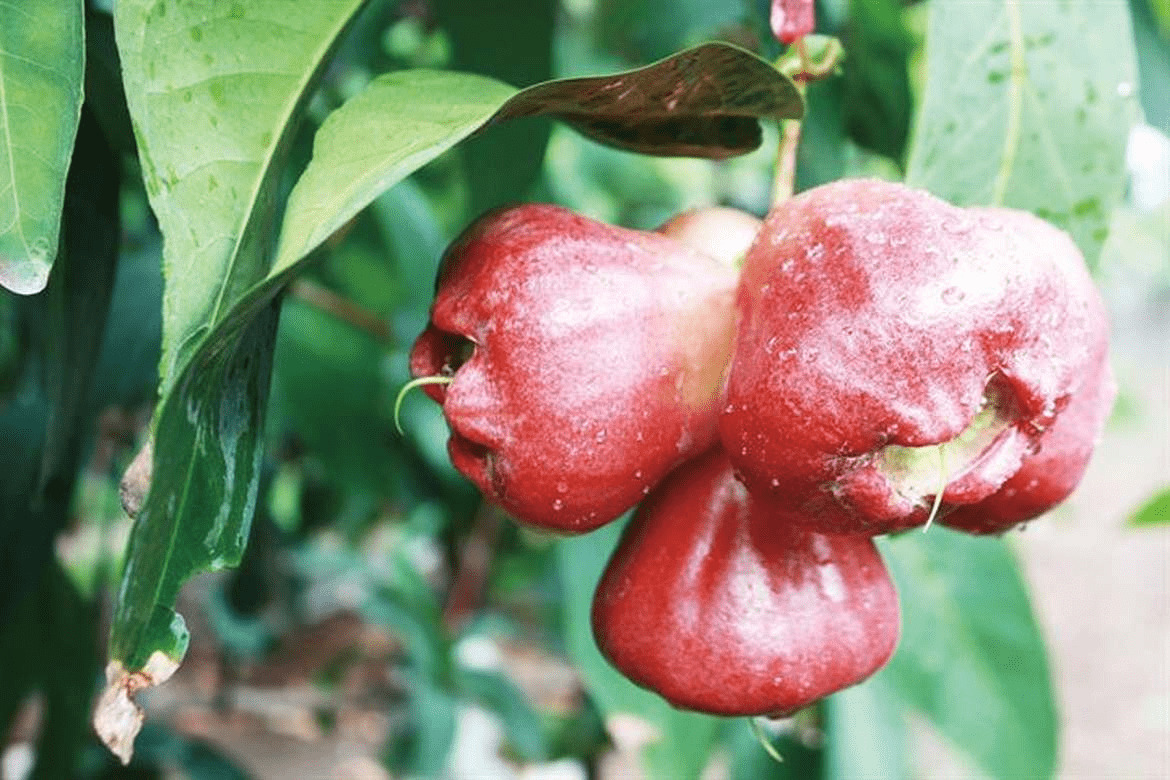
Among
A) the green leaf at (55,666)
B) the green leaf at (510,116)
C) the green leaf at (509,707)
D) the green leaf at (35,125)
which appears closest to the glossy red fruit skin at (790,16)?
the green leaf at (510,116)

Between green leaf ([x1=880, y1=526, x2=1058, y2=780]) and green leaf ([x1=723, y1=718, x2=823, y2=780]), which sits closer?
green leaf ([x1=880, y1=526, x2=1058, y2=780])

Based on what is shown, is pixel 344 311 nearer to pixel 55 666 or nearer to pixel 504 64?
pixel 55 666

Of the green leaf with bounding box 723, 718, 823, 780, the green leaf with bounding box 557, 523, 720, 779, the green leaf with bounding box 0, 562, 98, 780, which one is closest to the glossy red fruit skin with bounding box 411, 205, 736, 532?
the green leaf with bounding box 557, 523, 720, 779

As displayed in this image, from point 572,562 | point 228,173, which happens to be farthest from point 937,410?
point 572,562

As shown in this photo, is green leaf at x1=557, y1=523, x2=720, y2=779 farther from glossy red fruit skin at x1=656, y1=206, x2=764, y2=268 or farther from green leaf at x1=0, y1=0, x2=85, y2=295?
green leaf at x1=0, y1=0, x2=85, y2=295

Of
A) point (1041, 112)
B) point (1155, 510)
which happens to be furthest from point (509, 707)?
point (1041, 112)

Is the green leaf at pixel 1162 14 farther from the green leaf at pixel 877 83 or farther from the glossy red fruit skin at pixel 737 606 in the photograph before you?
the glossy red fruit skin at pixel 737 606

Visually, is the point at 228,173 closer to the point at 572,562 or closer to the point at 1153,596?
the point at 572,562
